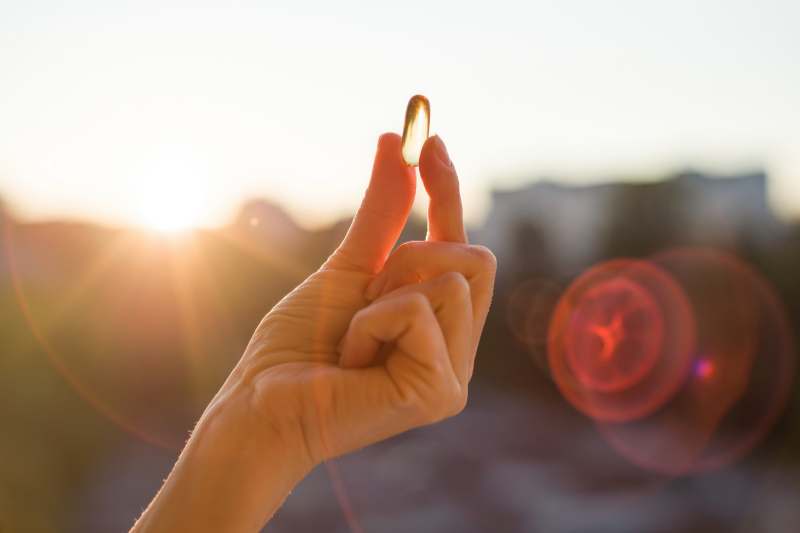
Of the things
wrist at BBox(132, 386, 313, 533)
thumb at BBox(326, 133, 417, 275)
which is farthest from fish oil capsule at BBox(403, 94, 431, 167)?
wrist at BBox(132, 386, 313, 533)

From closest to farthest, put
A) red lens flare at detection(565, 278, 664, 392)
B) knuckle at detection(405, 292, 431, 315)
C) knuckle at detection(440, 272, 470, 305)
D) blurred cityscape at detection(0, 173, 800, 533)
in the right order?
knuckle at detection(405, 292, 431, 315)
knuckle at detection(440, 272, 470, 305)
blurred cityscape at detection(0, 173, 800, 533)
red lens flare at detection(565, 278, 664, 392)

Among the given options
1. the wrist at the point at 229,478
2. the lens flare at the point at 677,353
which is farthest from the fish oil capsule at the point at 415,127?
the lens flare at the point at 677,353

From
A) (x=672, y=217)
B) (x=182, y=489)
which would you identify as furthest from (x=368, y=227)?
(x=672, y=217)

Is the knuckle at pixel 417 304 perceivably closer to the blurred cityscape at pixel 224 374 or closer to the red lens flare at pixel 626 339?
the blurred cityscape at pixel 224 374

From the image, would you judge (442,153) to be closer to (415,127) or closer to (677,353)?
(415,127)

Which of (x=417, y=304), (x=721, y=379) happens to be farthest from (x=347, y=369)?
(x=721, y=379)

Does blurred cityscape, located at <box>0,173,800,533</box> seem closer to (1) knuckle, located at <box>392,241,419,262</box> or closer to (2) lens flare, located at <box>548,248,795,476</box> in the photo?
(2) lens flare, located at <box>548,248,795,476</box>

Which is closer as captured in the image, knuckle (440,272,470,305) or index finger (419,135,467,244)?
knuckle (440,272,470,305)
